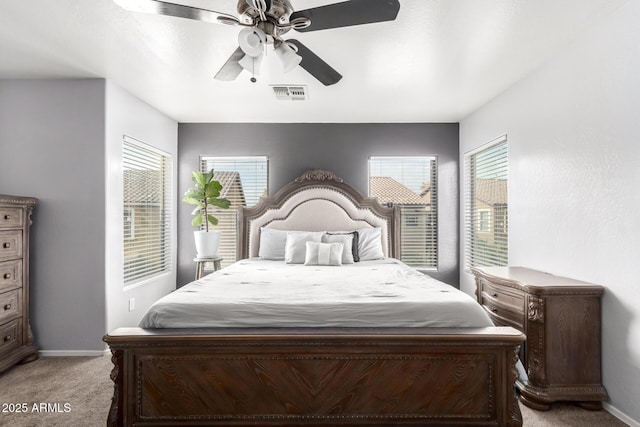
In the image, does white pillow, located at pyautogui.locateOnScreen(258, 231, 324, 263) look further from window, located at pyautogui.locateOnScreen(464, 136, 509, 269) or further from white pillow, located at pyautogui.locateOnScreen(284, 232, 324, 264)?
window, located at pyautogui.locateOnScreen(464, 136, 509, 269)

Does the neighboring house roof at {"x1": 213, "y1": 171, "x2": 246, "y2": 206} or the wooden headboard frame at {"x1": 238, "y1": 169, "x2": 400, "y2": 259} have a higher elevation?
the neighboring house roof at {"x1": 213, "y1": 171, "x2": 246, "y2": 206}

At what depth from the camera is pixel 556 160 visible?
2.87 metres

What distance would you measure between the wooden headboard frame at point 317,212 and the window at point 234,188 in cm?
32

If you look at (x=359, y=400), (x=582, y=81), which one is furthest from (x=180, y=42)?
(x=582, y=81)

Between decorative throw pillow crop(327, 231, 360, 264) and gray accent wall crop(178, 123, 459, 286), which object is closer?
decorative throw pillow crop(327, 231, 360, 264)

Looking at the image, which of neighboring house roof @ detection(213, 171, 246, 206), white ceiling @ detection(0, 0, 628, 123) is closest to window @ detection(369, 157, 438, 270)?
white ceiling @ detection(0, 0, 628, 123)

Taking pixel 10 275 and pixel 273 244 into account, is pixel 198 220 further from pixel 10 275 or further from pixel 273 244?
pixel 10 275

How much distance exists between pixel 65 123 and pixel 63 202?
29.1 inches

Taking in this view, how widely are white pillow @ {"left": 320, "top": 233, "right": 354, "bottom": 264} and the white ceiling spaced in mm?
1516

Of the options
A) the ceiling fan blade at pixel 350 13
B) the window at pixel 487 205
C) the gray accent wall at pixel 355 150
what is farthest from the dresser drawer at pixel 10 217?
the window at pixel 487 205

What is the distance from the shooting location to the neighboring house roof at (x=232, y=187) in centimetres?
506

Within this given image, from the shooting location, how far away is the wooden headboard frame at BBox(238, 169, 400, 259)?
15.3ft

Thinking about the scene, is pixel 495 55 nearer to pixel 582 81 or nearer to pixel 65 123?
pixel 582 81

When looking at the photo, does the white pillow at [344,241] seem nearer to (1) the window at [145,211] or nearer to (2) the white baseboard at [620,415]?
(1) the window at [145,211]
